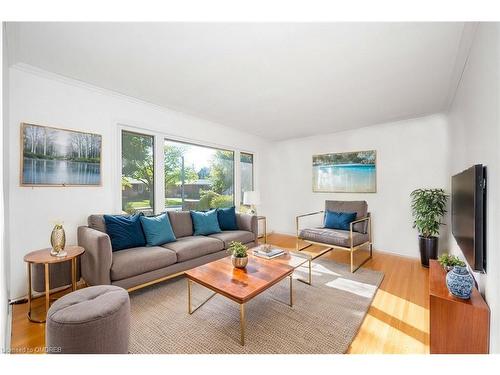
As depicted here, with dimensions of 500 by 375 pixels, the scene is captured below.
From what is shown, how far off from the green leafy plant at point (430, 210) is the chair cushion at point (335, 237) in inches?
31.2

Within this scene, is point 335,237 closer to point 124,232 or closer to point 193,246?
point 193,246

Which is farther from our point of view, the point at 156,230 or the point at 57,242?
the point at 156,230

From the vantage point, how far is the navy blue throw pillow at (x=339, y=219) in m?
3.75

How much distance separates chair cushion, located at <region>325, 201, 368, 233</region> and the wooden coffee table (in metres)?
2.01

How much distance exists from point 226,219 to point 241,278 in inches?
74.7

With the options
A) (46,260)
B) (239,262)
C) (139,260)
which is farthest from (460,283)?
(46,260)

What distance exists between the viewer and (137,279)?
234 centimetres

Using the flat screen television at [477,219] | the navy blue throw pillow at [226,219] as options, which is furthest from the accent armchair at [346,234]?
the flat screen television at [477,219]

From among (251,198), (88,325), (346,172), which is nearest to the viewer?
(88,325)

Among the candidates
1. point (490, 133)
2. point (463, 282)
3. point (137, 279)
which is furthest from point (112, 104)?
point (463, 282)

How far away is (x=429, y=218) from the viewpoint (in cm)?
324

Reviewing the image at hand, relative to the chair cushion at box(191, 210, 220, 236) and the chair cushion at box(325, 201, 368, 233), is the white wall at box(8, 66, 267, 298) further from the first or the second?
the chair cushion at box(325, 201, 368, 233)

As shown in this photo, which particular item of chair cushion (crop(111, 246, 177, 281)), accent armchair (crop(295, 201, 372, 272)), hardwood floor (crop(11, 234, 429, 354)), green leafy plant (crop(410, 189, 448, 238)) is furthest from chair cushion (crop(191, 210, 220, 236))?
green leafy plant (crop(410, 189, 448, 238))
